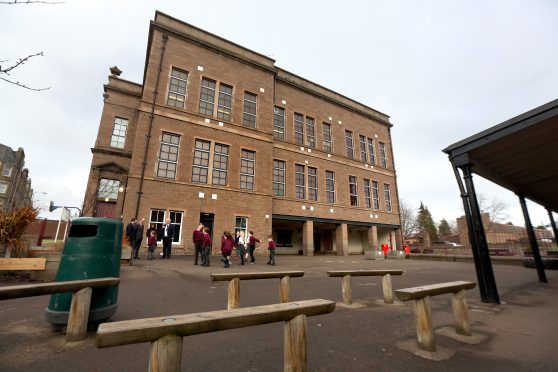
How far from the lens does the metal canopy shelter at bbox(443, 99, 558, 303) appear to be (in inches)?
215

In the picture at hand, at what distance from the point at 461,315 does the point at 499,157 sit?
16.1 ft

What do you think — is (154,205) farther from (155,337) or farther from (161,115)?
(155,337)

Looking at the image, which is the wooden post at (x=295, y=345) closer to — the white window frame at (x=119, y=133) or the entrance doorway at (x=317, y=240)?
the white window frame at (x=119, y=133)

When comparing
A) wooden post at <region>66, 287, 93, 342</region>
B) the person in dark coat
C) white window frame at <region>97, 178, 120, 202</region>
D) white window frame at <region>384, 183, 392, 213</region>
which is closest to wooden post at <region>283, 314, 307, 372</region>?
wooden post at <region>66, 287, 93, 342</region>

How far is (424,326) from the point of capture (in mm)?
3229

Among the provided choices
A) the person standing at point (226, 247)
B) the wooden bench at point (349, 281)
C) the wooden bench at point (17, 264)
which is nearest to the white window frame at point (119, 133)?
the person standing at point (226, 247)

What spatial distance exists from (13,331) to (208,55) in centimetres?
1943

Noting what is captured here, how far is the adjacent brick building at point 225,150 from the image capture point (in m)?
16.0

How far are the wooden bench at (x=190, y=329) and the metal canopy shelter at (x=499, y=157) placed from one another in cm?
538

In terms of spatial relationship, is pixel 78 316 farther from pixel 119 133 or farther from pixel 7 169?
pixel 7 169

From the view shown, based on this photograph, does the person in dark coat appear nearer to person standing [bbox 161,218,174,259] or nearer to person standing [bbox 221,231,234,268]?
person standing [bbox 161,218,174,259]

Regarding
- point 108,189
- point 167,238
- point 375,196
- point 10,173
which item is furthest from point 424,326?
point 10,173

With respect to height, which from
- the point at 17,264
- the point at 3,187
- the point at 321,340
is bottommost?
the point at 321,340

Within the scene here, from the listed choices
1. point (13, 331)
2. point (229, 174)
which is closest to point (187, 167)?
point (229, 174)
